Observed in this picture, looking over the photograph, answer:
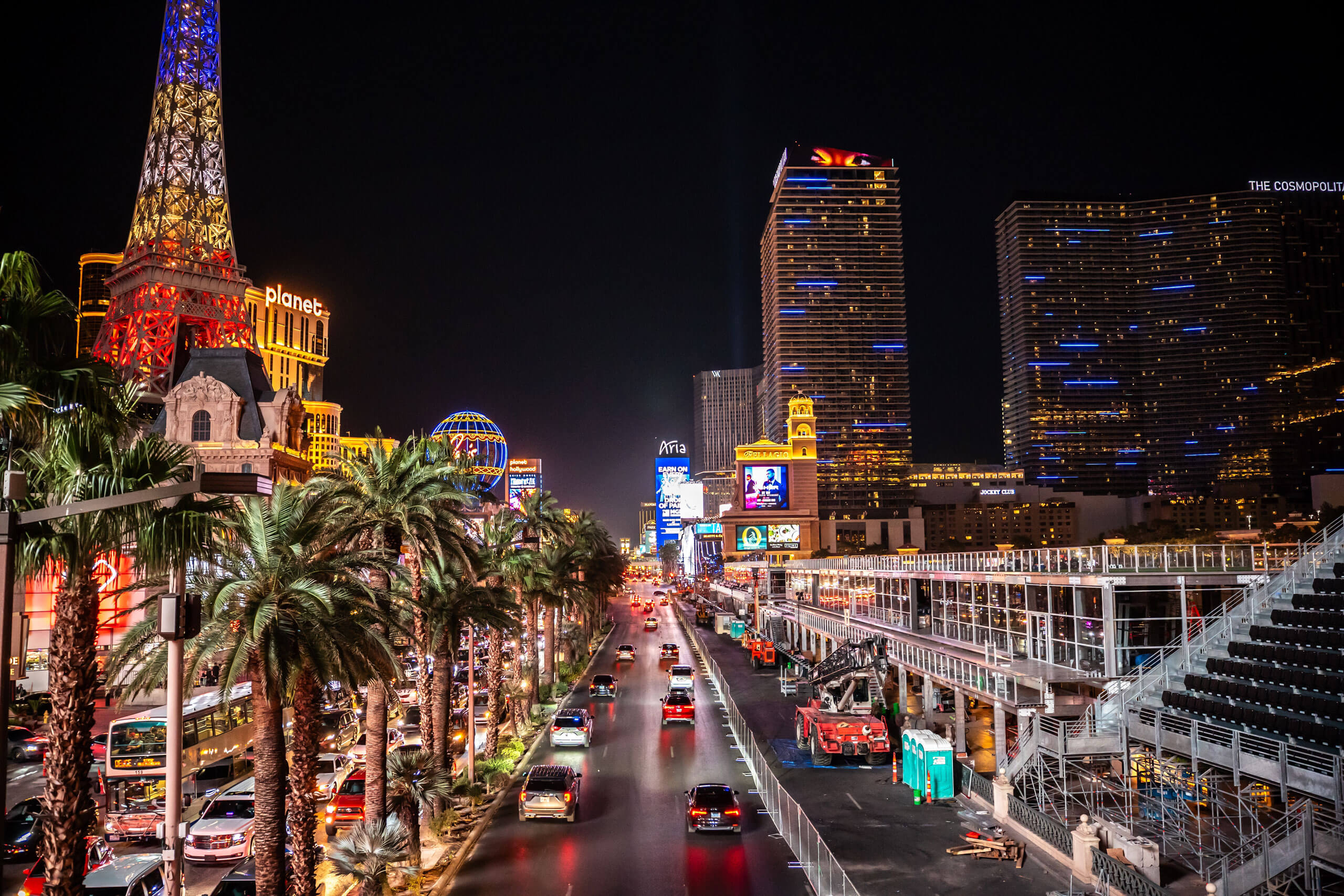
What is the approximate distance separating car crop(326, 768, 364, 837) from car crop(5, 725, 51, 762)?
16.3 meters

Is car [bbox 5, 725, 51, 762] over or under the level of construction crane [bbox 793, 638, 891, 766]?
under

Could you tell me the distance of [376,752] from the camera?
21.3 meters

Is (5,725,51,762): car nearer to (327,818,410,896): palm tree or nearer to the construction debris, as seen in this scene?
(327,818,410,896): palm tree

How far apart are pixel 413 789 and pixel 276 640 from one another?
259 inches

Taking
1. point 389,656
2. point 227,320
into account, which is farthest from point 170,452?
point 227,320

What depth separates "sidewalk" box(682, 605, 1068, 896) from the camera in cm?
1964

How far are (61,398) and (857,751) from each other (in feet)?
88.7

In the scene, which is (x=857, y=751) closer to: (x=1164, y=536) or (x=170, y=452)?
(x=170, y=452)

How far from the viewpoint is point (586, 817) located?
83.9ft

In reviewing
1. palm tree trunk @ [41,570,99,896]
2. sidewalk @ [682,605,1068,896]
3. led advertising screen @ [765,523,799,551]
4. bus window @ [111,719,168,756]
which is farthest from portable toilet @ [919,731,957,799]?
led advertising screen @ [765,523,799,551]

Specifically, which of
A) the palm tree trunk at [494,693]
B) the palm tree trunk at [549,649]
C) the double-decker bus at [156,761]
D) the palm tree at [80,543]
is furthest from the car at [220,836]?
the palm tree trunk at [549,649]

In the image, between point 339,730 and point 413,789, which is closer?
point 413,789

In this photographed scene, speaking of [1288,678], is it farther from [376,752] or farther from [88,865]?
[88,865]

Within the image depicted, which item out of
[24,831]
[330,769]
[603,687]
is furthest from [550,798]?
[603,687]
